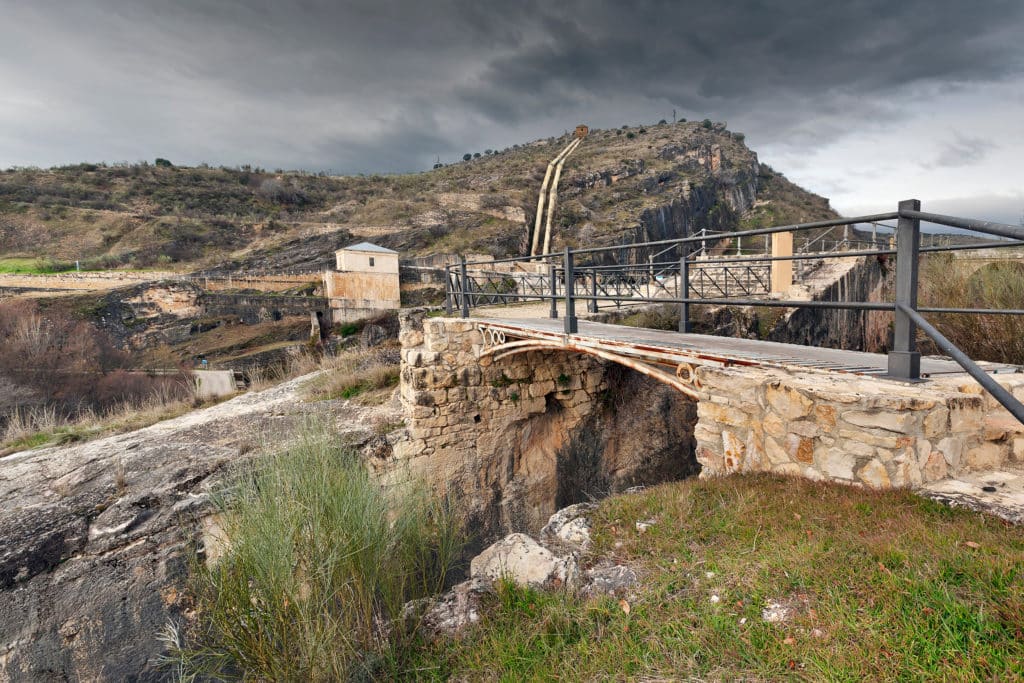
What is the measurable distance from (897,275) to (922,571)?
1551 millimetres

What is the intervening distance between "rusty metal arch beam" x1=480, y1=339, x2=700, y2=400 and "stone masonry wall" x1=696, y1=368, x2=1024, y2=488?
668 millimetres

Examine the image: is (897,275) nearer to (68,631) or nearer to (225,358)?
(68,631)

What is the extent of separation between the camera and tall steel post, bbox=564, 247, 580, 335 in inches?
192

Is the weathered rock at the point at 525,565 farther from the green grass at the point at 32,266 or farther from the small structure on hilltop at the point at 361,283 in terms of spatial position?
the green grass at the point at 32,266

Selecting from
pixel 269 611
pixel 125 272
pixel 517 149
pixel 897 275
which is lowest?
pixel 269 611

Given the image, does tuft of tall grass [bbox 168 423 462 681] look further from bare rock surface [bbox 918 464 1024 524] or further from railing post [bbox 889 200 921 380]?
railing post [bbox 889 200 921 380]

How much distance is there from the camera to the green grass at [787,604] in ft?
5.01

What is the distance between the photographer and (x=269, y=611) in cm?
241

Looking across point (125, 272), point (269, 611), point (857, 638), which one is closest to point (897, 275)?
point (857, 638)

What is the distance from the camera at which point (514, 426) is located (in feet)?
27.3

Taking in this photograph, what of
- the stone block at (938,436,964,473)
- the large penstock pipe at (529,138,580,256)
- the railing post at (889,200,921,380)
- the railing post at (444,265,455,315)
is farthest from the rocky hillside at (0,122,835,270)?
the stone block at (938,436,964,473)

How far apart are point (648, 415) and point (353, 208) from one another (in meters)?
39.6

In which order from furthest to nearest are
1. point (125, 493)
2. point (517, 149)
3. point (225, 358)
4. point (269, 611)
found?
1. point (517, 149)
2. point (225, 358)
3. point (125, 493)
4. point (269, 611)

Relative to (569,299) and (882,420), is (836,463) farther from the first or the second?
(569,299)
